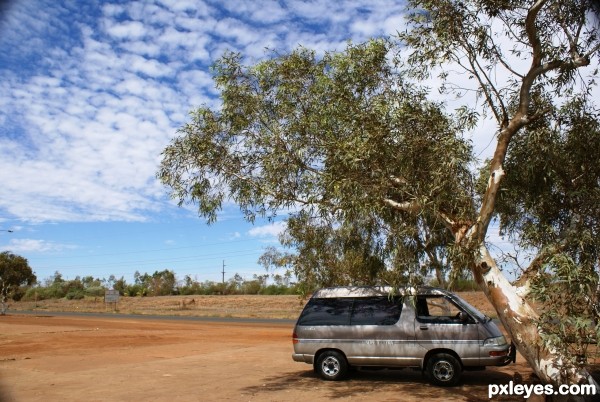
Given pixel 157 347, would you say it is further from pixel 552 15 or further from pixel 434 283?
pixel 552 15

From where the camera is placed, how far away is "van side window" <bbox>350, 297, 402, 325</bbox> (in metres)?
12.5

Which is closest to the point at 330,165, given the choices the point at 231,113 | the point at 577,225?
the point at 231,113

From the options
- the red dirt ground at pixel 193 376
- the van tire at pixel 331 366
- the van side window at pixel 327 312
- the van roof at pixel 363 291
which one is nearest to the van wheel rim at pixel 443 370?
the red dirt ground at pixel 193 376

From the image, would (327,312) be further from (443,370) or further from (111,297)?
(111,297)

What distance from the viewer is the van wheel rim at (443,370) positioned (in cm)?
1180

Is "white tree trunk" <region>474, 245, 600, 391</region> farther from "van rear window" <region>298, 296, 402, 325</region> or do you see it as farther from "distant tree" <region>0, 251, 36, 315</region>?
"distant tree" <region>0, 251, 36, 315</region>

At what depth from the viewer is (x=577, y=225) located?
32.3 feet

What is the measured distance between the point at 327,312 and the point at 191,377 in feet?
12.7

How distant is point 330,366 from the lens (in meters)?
12.9

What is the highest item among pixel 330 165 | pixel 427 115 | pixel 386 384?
pixel 427 115

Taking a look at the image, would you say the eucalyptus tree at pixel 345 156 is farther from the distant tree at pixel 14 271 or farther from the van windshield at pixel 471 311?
the distant tree at pixel 14 271

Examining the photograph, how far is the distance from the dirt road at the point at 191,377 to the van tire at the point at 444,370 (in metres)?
0.26

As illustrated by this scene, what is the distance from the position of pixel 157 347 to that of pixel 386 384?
13.3m

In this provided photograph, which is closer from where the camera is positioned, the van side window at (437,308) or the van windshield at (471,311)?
the van windshield at (471,311)
